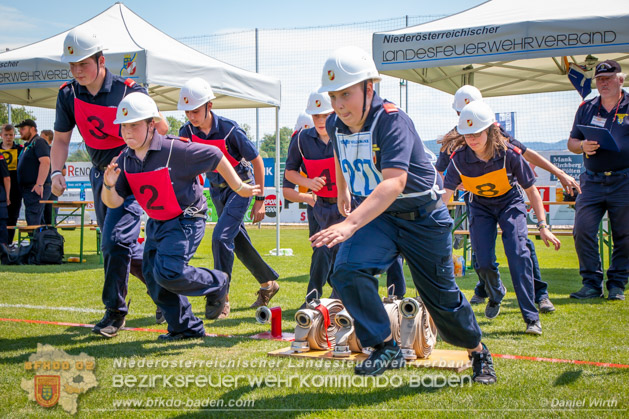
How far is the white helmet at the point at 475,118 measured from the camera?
561cm

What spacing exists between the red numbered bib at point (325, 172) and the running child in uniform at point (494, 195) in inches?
44.3

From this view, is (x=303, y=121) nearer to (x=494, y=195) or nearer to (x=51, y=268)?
(x=494, y=195)

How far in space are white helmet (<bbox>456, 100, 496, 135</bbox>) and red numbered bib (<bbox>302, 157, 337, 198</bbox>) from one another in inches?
60.8

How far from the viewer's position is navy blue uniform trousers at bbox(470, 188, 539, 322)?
6.03 m

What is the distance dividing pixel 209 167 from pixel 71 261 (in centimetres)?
854

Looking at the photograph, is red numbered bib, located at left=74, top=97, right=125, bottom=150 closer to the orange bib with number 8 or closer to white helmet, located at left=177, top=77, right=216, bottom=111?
white helmet, located at left=177, top=77, right=216, bottom=111

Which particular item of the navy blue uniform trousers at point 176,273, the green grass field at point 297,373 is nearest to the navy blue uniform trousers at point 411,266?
the green grass field at point 297,373

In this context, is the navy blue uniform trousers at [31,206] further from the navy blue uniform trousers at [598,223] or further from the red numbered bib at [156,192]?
the navy blue uniform trousers at [598,223]

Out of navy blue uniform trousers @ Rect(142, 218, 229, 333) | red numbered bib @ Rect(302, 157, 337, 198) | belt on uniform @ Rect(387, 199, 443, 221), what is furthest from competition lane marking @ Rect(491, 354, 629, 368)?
red numbered bib @ Rect(302, 157, 337, 198)

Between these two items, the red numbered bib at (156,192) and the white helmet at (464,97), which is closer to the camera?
the red numbered bib at (156,192)

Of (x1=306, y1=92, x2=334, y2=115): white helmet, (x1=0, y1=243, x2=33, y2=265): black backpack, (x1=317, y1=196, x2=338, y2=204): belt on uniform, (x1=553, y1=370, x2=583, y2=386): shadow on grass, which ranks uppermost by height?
(x1=306, y1=92, x2=334, y2=115): white helmet

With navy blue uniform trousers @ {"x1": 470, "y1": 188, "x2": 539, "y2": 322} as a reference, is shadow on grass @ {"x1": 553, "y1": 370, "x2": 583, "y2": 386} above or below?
below

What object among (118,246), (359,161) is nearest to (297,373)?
(359,161)

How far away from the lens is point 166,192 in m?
5.28
